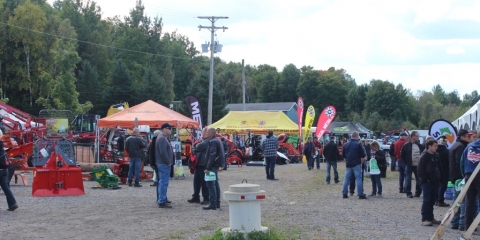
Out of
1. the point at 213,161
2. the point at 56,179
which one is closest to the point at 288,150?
the point at 56,179

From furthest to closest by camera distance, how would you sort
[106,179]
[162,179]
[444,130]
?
[106,179] < [444,130] < [162,179]

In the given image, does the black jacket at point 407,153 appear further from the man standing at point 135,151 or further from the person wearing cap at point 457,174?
the man standing at point 135,151

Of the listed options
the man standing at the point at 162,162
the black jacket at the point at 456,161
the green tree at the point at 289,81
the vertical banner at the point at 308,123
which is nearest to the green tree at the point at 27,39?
the vertical banner at the point at 308,123

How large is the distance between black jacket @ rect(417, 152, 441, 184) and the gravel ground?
855 mm

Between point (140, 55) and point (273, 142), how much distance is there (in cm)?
6643

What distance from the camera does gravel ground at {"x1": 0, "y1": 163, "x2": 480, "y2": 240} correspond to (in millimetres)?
10117

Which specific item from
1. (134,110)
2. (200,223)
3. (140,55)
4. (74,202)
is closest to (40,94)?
(140,55)

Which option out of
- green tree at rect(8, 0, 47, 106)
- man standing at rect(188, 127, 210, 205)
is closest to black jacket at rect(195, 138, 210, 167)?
man standing at rect(188, 127, 210, 205)

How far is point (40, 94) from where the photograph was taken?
63.8 meters

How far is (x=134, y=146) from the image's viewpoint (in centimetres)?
1875

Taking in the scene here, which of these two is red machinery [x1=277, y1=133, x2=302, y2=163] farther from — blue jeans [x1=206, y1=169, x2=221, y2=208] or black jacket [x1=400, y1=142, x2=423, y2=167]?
blue jeans [x1=206, y1=169, x2=221, y2=208]

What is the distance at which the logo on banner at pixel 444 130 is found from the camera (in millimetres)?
17188

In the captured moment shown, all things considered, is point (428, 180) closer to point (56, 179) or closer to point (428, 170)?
point (428, 170)

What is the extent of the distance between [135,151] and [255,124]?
21.9 metres
